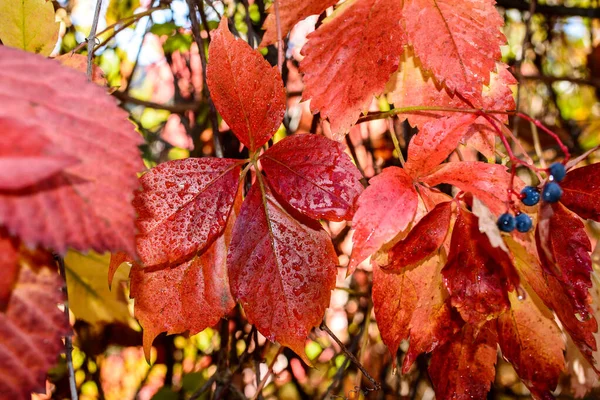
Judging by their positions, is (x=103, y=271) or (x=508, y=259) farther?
(x=103, y=271)

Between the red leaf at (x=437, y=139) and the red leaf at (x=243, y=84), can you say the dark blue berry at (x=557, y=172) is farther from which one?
the red leaf at (x=243, y=84)

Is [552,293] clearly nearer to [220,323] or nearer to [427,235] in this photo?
[427,235]

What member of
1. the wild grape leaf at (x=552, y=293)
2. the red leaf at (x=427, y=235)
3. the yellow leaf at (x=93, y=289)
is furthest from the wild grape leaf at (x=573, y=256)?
the yellow leaf at (x=93, y=289)

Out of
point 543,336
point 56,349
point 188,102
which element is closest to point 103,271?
point 188,102

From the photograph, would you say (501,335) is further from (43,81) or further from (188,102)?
(188,102)

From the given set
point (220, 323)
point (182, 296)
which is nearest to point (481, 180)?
point (182, 296)

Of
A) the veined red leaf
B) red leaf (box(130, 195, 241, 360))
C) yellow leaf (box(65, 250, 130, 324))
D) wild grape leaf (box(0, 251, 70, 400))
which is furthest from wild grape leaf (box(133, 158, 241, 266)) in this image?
yellow leaf (box(65, 250, 130, 324))
